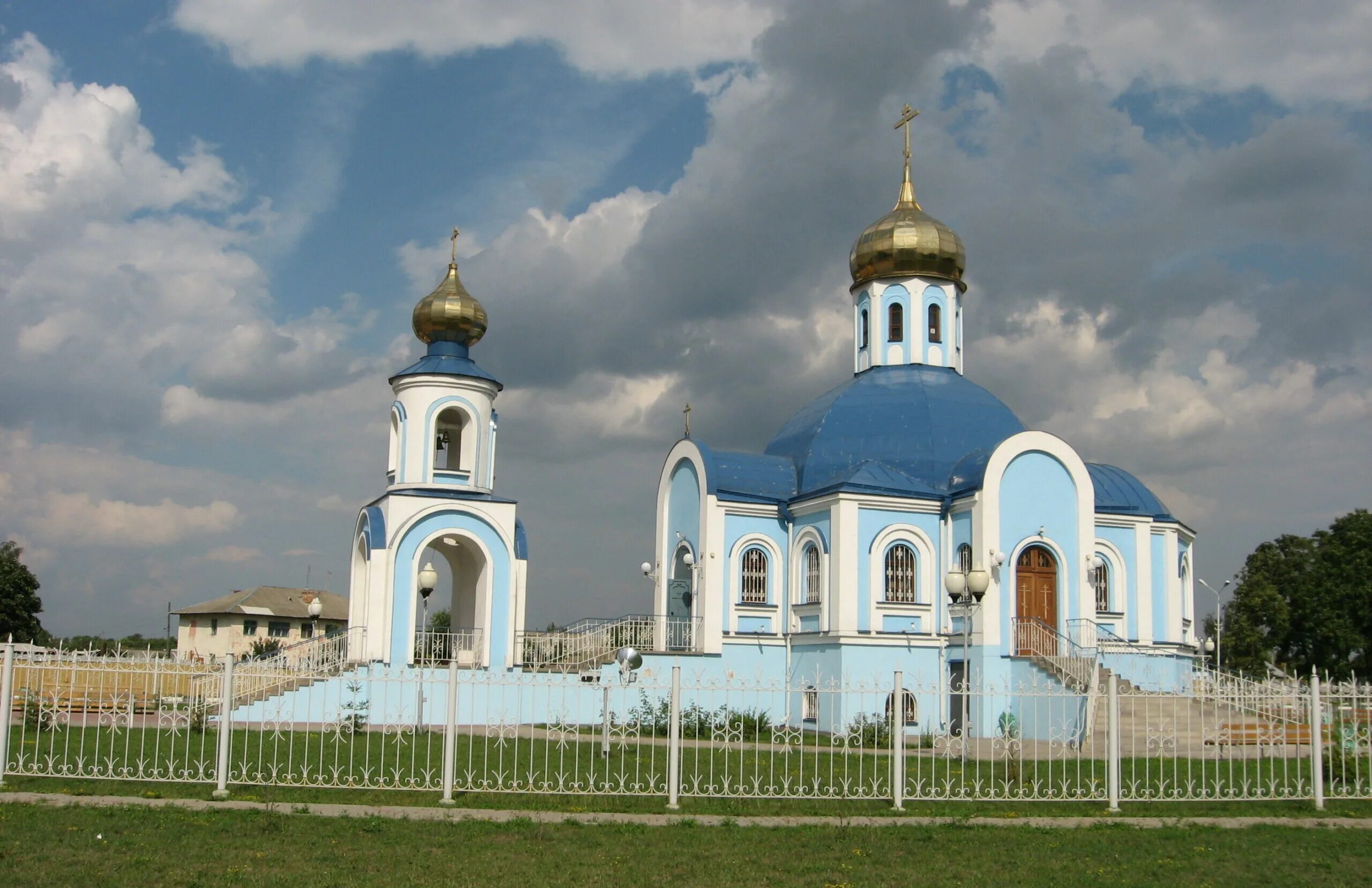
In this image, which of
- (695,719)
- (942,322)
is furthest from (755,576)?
(942,322)

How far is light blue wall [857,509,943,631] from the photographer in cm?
2283

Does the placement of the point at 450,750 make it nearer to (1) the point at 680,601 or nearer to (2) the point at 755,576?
(2) the point at 755,576

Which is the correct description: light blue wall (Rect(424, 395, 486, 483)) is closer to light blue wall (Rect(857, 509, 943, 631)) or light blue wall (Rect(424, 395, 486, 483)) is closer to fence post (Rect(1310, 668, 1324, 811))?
light blue wall (Rect(857, 509, 943, 631))

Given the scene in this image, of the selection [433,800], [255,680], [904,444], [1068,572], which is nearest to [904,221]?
[904,444]

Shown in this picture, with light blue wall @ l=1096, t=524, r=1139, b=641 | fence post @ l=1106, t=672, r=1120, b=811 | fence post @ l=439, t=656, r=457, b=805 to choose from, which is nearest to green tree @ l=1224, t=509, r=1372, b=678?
light blue wall @ l=1096, t=524, r=1139, b=641

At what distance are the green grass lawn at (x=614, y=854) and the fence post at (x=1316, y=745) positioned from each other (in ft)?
5.07

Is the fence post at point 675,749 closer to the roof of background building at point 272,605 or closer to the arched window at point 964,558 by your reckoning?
the arched window at point 964,558

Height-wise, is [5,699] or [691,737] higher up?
[5,699]

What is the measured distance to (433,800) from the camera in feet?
38.1

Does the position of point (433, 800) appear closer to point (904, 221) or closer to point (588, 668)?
point (588, 668)

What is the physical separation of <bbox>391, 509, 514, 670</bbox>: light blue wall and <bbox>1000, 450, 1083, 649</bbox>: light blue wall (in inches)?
374

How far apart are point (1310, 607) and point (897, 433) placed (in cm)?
2262

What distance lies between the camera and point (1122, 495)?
1005 inches

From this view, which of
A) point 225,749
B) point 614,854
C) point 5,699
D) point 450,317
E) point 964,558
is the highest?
point 450,317
